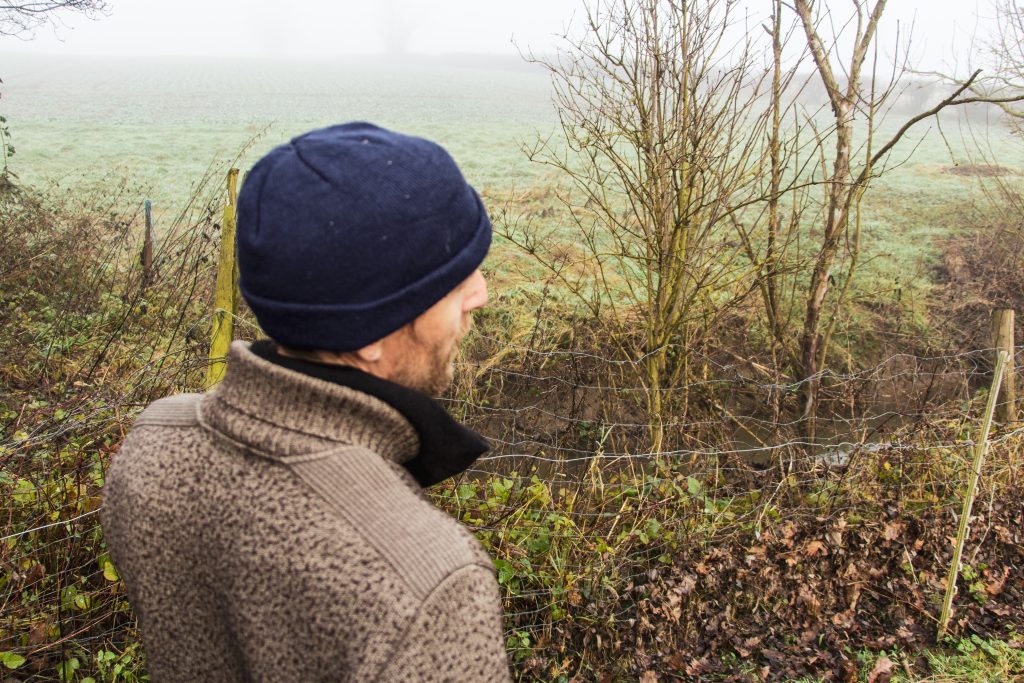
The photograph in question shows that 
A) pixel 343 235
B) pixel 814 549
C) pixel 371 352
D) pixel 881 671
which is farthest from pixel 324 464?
pixel 814 549

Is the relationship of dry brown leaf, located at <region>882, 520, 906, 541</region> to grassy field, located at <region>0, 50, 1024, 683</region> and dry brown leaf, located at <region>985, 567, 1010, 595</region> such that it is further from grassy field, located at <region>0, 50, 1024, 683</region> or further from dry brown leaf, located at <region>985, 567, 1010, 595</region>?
dry brown leaf, located at <region>985, 567, 1010, 595</region>

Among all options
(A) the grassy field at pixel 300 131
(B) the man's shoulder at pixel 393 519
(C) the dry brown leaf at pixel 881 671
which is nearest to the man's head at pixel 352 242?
(B) the man's shoulder at pixel 393 519

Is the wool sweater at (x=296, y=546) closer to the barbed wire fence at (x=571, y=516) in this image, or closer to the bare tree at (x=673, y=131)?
the barbed wire fence at (x=571, y=516)

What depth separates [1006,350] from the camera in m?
4.66

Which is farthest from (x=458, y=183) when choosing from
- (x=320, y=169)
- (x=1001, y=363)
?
(x=1001, y=363)

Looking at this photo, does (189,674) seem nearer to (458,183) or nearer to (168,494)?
(168,494)

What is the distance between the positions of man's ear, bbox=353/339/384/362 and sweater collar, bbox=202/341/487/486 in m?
0.04

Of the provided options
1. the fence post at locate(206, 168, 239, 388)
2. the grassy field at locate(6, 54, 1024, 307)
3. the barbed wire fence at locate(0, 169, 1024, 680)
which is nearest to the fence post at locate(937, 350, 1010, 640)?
the barbed wire fence at locate(0, 169, 1024, 680)

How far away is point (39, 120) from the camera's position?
64.4 feet

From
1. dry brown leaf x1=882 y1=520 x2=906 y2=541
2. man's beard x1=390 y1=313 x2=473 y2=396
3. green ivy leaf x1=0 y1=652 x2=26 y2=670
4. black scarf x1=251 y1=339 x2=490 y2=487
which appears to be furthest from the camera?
dry brown leaf x1=882 y1=520 x2=906 y2=541

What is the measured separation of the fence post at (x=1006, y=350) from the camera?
182 inches

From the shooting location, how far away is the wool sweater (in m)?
0.85

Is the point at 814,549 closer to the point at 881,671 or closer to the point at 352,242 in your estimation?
the point at 881,671

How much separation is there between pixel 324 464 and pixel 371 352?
0.20 metres
